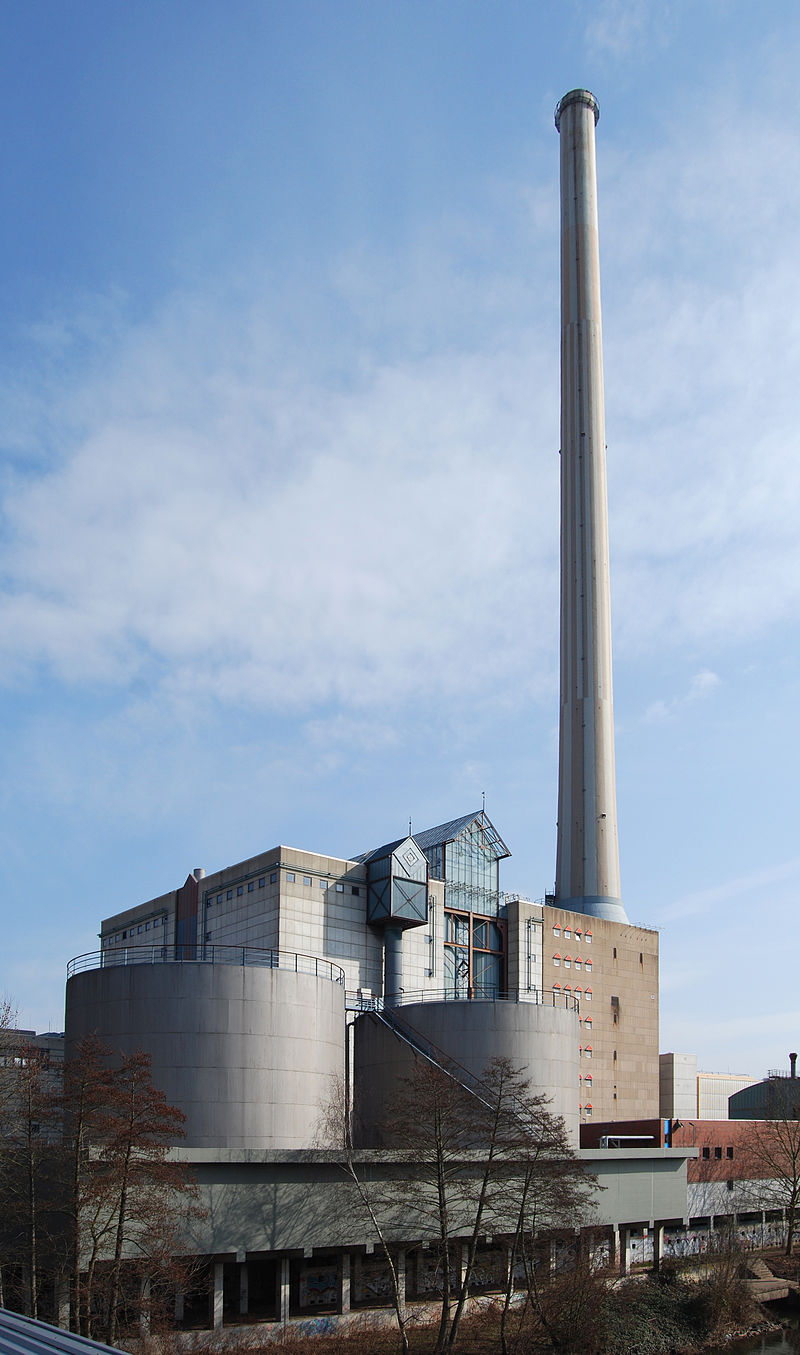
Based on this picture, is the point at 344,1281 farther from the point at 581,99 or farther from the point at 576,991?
the point at 581,99

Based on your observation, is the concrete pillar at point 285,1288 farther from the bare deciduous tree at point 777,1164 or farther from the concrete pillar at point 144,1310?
the bare deciduous tree at point 777,1164

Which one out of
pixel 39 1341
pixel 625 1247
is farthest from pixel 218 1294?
pixel 39 1341

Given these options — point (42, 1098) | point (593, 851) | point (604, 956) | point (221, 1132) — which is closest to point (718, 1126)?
point (604, 956)

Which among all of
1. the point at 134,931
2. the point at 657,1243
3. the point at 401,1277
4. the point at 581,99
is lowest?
the point at 657,1243

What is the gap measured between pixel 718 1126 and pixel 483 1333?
33875 mm

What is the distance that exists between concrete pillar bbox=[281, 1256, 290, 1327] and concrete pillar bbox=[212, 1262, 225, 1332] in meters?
2.74

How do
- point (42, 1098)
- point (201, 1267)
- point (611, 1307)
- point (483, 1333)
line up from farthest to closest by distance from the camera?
1. point (611, 1307)
2. point (483, 1333)
3. point (201, 1267)
4. point (42, 1098)

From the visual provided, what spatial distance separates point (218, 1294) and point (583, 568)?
6937 centimetres

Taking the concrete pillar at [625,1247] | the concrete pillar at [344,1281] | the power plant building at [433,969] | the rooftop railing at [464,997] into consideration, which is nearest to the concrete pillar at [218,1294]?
the power plant building at [433,969]

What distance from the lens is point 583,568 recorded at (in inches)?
3967

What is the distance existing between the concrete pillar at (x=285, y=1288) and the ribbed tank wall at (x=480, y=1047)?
10.3 metres

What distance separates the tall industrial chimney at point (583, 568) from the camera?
308ft

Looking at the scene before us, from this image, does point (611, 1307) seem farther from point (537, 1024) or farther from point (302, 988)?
point (302, 988)

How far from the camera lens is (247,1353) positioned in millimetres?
41781
